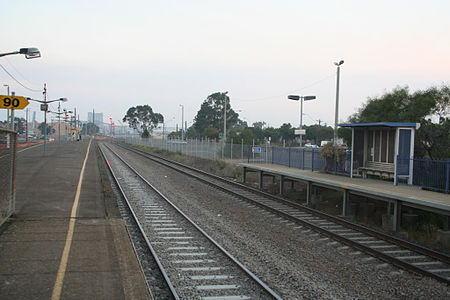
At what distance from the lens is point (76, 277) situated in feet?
21.2

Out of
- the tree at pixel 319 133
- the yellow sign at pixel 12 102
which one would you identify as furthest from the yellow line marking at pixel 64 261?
the tree at pixel 319 133

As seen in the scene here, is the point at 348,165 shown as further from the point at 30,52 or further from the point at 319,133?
the point at 319,133

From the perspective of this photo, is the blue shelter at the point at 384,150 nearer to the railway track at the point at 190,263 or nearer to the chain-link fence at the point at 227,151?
the railway track at the point at 190,263

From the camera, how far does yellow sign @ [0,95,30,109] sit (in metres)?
16.0

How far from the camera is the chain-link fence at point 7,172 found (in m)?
9.80

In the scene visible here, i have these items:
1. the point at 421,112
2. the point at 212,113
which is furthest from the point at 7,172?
the point at 212,113

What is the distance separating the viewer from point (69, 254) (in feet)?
25.1

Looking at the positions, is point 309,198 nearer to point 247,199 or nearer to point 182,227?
point 247,199

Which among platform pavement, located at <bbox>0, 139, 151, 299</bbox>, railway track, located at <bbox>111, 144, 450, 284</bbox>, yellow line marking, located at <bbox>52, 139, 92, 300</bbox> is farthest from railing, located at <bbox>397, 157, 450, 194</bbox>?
yellow line marking, located at <bbox>52, 139, 92, 300</bbox>

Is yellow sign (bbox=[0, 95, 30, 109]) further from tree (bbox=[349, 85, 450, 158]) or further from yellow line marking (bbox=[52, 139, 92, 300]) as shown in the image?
tree (bbox=[349, 85, 450, 158])

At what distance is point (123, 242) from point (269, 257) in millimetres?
3202

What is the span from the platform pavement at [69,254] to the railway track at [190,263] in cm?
60

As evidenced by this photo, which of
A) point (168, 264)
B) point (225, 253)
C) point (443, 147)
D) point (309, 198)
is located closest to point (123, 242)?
point (168, 264)

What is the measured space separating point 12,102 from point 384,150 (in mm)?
14998
